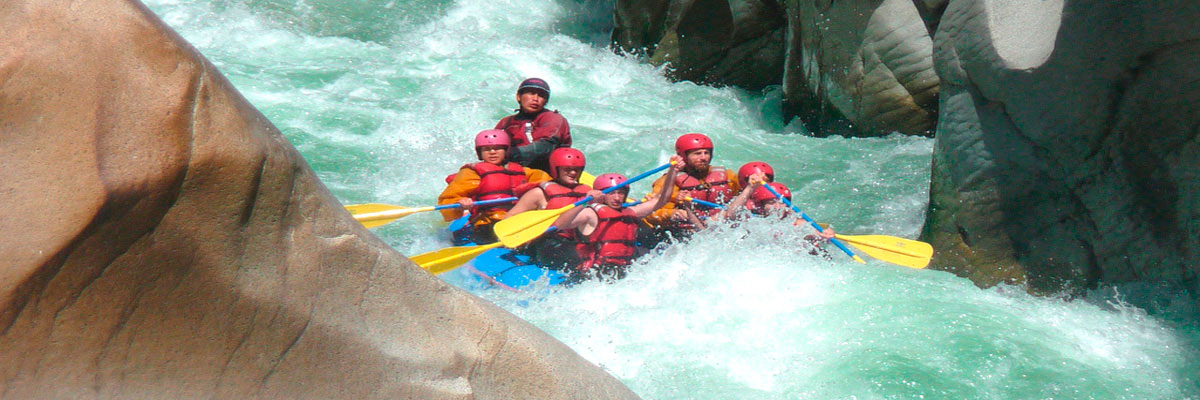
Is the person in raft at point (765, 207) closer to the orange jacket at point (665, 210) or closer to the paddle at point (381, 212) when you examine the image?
the orange jacket at point (665, 210)

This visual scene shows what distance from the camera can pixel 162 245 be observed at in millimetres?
1588

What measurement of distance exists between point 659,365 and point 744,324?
25.7 inches

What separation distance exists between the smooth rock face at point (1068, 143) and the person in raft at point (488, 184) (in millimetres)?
2451

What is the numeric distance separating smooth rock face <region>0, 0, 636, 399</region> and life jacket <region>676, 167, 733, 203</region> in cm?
377

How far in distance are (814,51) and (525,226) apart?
4.60m

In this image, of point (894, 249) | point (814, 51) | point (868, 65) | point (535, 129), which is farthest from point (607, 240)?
point (814, 51)

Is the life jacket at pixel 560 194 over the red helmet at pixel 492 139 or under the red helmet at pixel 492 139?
under

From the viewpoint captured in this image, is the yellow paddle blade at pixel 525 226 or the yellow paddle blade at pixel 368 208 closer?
the yellow paddle blade at pixel 525 226

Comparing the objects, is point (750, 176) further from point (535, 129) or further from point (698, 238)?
point (535, 129)

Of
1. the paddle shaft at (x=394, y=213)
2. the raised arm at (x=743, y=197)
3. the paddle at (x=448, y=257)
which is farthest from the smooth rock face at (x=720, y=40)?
the paddle at (x=448, y=257)

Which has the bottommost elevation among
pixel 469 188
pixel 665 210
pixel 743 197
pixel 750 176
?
pixel 469 188

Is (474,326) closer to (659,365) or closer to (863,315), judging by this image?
(659,365)

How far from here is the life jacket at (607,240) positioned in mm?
5004

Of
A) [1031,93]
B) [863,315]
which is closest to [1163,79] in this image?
[1031,93]
